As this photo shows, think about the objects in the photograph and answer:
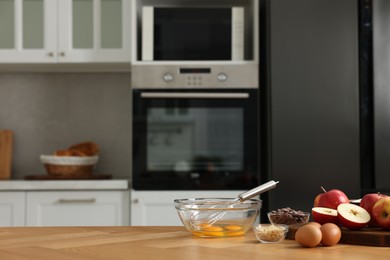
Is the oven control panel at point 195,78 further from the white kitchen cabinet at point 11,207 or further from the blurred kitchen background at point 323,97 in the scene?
the white kitchen cabinet at point 11,207

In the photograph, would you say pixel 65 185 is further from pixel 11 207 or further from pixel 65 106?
pixel 65 106

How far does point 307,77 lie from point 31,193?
5.16ft

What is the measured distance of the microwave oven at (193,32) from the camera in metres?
3.54

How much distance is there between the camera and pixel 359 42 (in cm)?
354

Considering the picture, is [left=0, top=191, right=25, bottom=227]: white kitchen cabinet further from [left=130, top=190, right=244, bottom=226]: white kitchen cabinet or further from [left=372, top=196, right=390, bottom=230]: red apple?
[left=372, top=196, right=390, bottom=230]: red apple

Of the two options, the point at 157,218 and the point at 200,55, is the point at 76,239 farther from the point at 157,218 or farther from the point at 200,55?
the point at 200,55

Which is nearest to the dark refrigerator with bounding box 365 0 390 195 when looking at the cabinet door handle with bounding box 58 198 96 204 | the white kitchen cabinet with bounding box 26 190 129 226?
the white kitchen cabinet with bounding box 26 190 129 226

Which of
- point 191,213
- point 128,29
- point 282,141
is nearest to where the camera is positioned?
point 191,213

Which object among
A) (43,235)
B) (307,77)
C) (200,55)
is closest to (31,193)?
(200,55)

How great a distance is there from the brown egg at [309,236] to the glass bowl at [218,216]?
0.20 meters

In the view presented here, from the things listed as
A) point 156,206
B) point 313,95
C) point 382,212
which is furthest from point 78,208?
point 382,212

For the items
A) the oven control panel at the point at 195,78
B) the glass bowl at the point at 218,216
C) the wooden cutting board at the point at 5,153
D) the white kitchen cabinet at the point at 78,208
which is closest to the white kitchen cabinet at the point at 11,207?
the white kitchen cabinet at the point at 78,208

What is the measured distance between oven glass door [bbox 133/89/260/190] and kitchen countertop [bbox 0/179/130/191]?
11cm

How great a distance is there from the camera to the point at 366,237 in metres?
1.50
